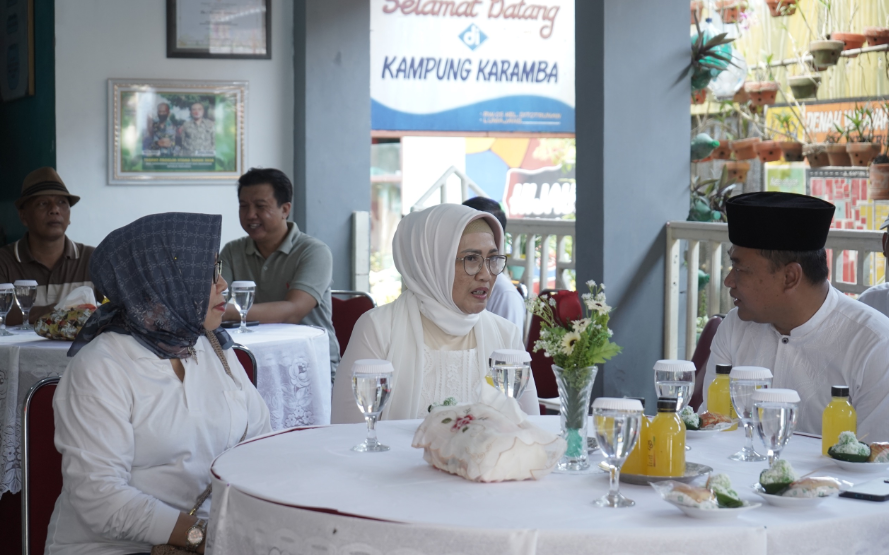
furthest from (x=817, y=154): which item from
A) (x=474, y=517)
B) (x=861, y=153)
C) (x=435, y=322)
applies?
(x=474, y=517)

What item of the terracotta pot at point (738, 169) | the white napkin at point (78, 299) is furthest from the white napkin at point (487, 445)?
the terracotta pot at point (738, 169)

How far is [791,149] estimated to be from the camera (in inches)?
299

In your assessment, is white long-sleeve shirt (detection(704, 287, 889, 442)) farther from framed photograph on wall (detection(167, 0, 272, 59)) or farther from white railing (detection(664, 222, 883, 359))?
framed photograph on wall (detection(167, 0, 272, 59))

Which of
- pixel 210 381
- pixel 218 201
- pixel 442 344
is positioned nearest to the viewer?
pixel 210 381

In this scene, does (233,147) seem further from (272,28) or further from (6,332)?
(6,332)

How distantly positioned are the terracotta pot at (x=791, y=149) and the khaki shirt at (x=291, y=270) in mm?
4596

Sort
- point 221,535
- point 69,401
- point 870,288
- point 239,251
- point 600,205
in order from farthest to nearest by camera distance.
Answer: point 239,251
point 600,205
point 870,288
point 69,401
point 221,535

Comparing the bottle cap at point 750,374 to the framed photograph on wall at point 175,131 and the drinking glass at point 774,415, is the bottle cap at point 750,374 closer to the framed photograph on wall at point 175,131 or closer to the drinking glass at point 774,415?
the drinking glass at point 774,415

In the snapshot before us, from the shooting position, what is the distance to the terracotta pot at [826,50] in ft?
24.6

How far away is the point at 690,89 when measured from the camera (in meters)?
4.45

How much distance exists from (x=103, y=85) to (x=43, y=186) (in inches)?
59.5

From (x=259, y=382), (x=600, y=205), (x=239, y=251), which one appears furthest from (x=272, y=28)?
(x=259, y=382)

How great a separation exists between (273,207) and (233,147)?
6.78ft

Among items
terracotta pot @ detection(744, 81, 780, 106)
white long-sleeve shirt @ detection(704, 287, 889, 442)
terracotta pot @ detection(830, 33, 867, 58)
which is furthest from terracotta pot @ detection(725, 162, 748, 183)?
white long-sleeve shirt @ detection(704, 287, 889, 442)
